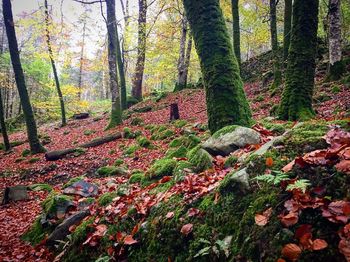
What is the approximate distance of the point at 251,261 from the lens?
2.09 metres

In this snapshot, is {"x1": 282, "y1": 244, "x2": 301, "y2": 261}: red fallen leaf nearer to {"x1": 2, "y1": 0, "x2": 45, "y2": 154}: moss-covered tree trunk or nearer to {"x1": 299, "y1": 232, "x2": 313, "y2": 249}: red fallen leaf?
{"x1": 299, "y1": 232, "x2": 313, "y2": 249}: red fallen leaf

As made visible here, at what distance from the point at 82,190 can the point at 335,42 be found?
1080 centimetres

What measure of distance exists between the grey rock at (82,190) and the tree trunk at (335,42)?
400 inches

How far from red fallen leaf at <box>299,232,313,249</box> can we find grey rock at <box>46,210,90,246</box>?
385 cm

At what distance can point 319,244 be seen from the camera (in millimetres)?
1769

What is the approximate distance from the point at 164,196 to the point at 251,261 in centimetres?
179

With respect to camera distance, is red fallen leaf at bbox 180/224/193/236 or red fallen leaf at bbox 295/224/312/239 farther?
red fallen leaf at bbox 180/224/193/236

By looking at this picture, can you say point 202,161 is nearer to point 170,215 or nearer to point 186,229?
point 170,215

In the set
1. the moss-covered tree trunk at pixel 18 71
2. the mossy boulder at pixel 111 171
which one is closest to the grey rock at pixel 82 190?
the mossy boulder at pixel 111 171

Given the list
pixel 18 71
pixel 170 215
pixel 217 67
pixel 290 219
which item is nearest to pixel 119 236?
pixel 170 215

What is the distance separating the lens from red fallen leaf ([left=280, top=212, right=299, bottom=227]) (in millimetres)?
2021

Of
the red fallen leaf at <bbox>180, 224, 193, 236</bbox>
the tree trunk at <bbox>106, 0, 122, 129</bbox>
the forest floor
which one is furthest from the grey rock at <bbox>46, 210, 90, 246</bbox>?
the tree trunk at <bbox>106, 0, 122, 129</bbox>

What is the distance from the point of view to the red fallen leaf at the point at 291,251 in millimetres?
1818

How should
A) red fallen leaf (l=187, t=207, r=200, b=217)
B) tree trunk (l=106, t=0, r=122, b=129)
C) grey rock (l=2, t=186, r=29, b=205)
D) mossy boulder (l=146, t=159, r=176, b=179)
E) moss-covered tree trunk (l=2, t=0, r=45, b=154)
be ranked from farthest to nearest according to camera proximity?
tree trunk (l=106, t=0, r=122, b=129) < moss-covered tree trunk (l=2, t=0, r=45, b=154) < grey rock (l=2, t=186, r=29, b=205) < mossy boulder (l=146, t=159, r=176, b=179) < red fallen leaf (l=187, t=207, r=200, b=217)
